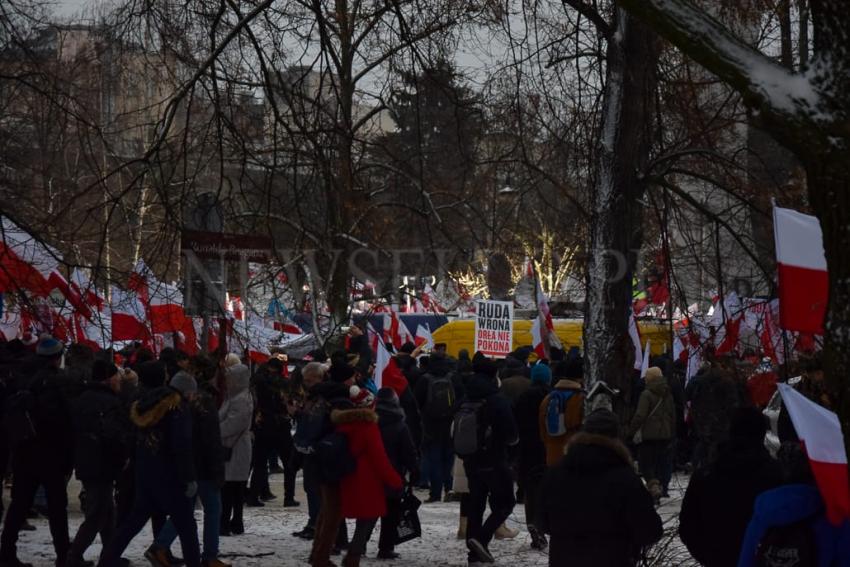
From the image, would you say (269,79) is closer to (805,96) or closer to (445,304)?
(805,96)

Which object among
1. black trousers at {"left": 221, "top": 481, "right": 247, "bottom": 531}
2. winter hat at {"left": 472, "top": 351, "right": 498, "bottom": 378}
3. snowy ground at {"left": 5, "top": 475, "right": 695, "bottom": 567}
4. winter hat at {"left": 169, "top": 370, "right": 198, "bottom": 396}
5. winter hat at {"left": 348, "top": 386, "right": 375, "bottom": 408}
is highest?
winter hat at {"left": 472, "top": 351, "right": 498, "bottom": 378}

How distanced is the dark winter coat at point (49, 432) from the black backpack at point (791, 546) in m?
6.82

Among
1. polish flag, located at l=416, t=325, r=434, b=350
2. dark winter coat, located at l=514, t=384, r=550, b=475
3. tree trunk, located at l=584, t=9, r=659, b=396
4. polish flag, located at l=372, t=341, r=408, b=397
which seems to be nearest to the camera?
tree trunk, located at l=584, t=9, r=659, b=396

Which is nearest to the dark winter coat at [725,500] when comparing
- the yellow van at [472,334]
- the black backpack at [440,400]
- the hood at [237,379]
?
the hood at [237,379]

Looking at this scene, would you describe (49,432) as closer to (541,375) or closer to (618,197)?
(618,197)

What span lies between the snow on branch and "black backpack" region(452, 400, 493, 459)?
23.2 ft

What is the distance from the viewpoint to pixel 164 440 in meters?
9.68

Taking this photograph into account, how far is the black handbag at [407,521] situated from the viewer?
11.5 m

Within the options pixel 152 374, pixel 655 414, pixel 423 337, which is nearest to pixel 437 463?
pixel 655 414

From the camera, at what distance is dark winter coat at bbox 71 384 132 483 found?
Answer: 10.5 meters

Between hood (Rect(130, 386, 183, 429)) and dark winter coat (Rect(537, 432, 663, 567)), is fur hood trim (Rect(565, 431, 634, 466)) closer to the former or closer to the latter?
dark winter coat (Rect(537, 432, 663, 567))

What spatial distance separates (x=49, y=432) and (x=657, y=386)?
7849 mm

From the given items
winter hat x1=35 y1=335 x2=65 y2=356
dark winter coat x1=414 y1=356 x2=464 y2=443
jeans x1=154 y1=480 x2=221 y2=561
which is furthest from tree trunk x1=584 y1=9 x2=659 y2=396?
dark winter coat x1=414 y1=356 x2=464 y2=443

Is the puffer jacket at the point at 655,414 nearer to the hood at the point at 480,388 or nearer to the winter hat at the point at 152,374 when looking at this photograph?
the hood at the point at 480,388
